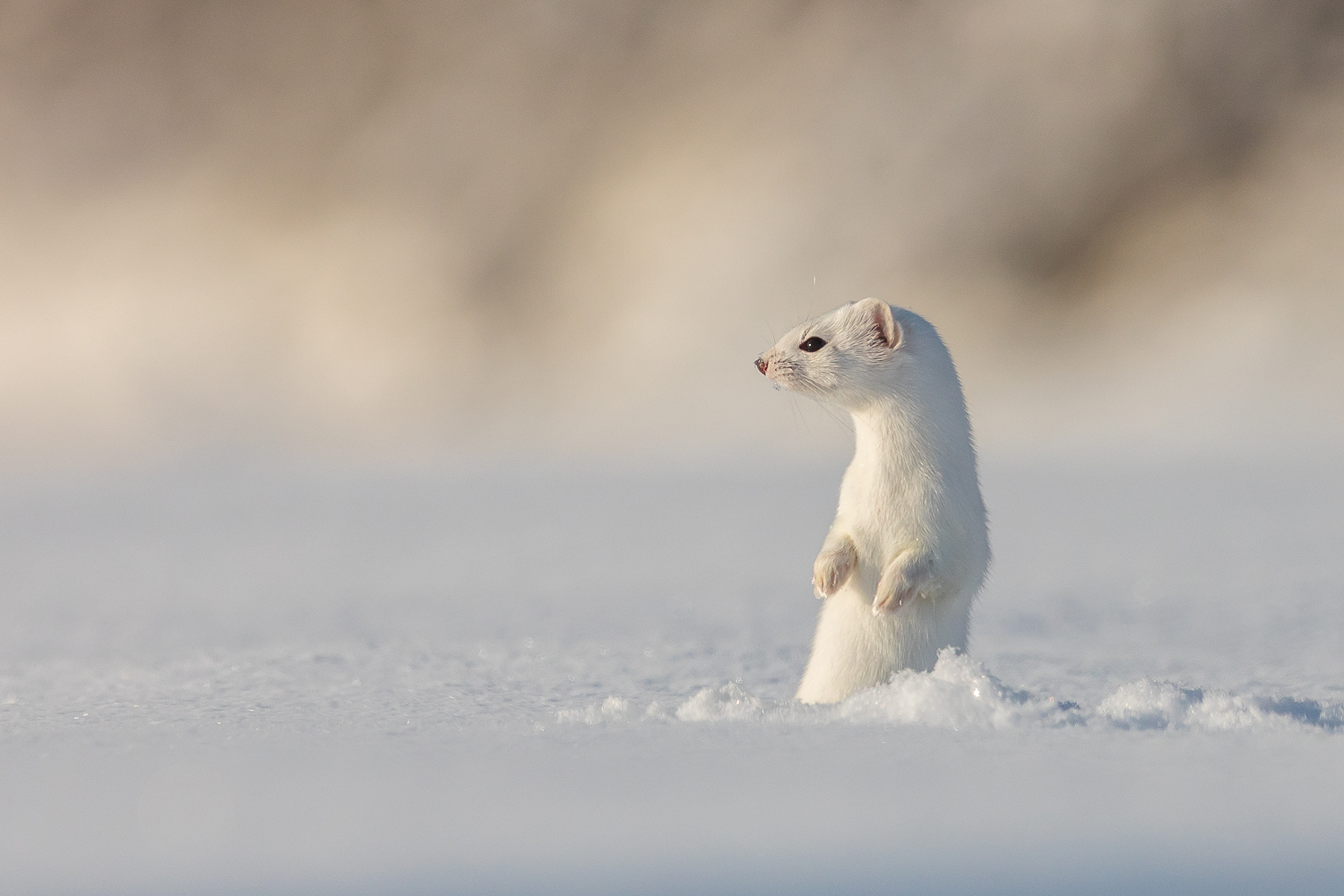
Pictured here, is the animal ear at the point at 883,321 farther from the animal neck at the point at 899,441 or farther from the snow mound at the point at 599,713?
the snow mound at the point at 599,713

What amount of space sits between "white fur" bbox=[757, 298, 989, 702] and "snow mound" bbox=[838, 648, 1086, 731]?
0.32 metres

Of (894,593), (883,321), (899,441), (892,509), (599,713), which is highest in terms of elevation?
(883,321)

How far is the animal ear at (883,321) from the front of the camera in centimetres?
384

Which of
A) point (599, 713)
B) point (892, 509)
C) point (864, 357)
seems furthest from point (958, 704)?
point (864, 357)

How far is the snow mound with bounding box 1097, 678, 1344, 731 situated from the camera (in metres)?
2.93

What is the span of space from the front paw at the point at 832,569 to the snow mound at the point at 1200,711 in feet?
2.55

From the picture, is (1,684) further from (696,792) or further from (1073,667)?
(1073,667)

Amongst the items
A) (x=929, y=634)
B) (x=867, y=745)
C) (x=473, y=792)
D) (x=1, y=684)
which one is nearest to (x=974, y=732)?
(x=867, y=745)

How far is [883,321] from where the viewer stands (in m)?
3.90

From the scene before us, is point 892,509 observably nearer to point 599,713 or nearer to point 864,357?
point 864,357

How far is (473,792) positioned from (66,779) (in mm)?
899

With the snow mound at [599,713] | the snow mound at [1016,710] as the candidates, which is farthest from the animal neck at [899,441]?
the snow mound at [599,713]

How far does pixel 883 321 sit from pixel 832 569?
0.81m

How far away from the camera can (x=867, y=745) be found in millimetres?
2713
